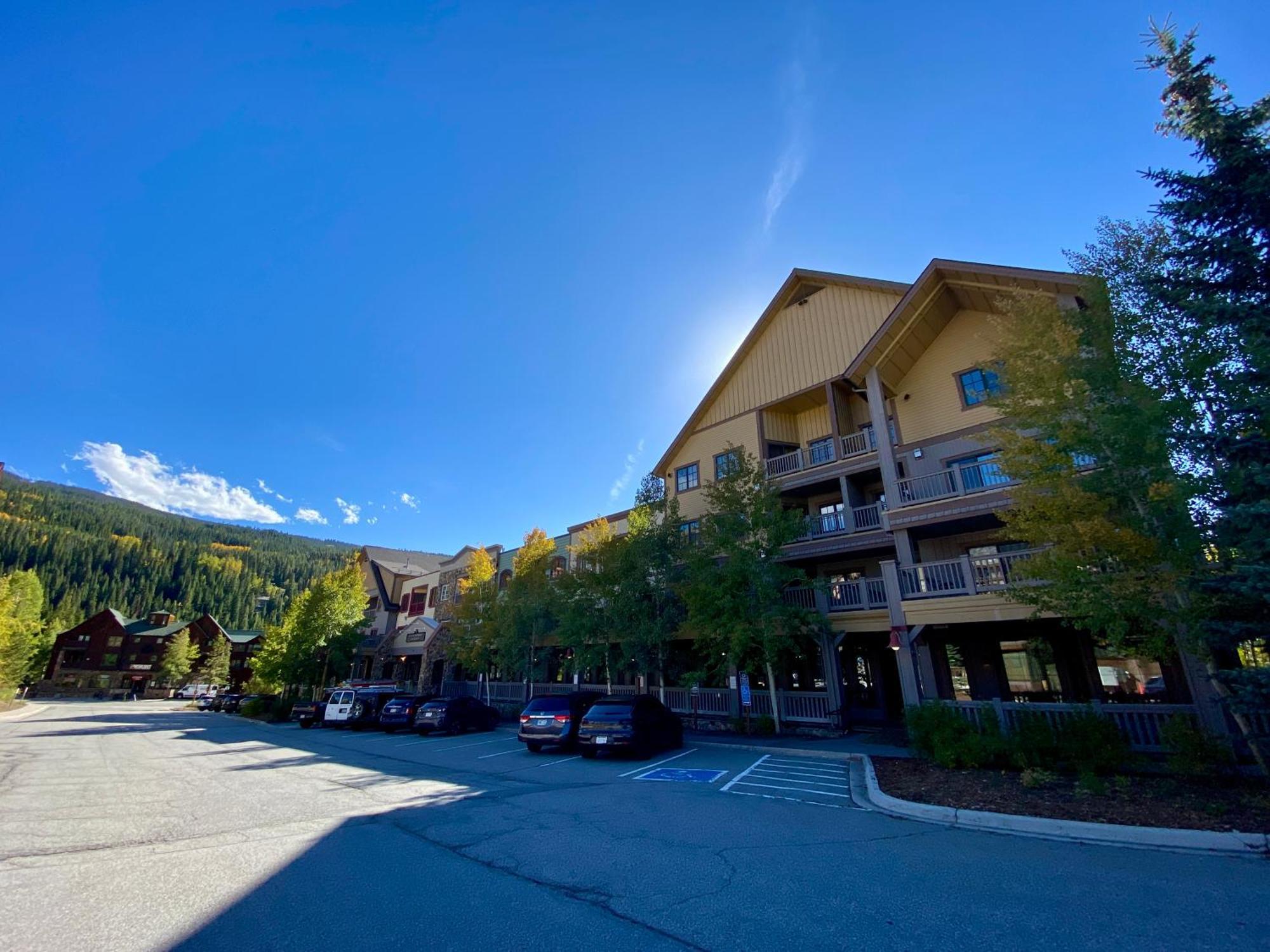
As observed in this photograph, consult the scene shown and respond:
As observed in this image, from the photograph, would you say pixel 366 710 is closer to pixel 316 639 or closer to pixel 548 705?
pixel 548 705

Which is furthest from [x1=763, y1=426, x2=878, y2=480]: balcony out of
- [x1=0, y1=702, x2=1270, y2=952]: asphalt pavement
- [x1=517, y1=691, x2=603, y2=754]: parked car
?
[x1=0, y1=702, x2=1270, y2=952]: asphalt pavement

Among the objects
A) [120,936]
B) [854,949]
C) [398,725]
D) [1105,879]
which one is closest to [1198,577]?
[1105,879]

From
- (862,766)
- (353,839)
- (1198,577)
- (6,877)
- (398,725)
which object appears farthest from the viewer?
(398,725)

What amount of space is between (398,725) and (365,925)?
1995 centimetres

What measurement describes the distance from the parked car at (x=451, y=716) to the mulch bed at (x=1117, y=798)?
50.5ft

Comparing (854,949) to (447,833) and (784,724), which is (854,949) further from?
(784,724)

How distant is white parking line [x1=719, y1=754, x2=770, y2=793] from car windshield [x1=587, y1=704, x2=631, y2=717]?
10.5 ft

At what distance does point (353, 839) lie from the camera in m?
6.77

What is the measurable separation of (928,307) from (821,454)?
6223mm

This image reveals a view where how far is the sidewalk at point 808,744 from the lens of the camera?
13.9m

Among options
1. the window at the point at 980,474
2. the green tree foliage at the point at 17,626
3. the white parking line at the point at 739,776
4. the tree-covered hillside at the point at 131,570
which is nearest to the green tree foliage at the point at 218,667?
the green tree foliage at the point at 17,626

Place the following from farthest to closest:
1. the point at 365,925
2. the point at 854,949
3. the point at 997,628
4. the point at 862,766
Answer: the point at 997,628, the point at 862,766, the point at 365,925, the point at 854,949

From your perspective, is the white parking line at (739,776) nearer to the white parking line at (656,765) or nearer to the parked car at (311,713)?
the white parking line at (656,765)

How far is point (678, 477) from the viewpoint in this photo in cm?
2733
